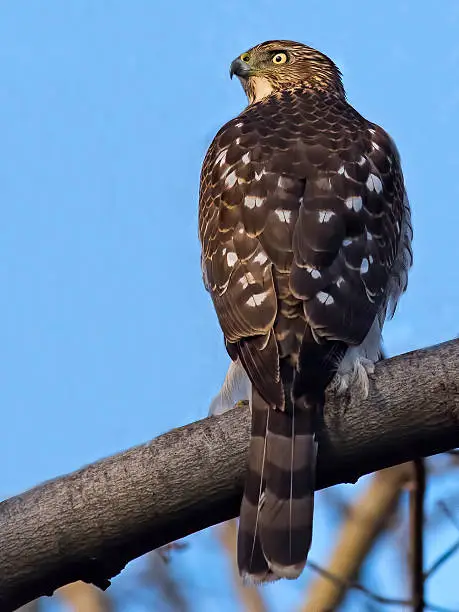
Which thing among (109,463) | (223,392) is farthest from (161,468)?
(223,392)

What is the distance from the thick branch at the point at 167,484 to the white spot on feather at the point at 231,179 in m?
1.51

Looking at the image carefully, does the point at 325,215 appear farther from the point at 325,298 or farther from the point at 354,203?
the point at 325,298

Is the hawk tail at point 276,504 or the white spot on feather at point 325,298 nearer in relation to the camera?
the hawk tail at point 276,504

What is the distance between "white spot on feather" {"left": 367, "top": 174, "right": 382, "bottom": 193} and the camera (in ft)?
15.1

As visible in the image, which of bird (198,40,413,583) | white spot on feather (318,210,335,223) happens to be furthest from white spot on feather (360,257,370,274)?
white spot on feather (318,210,335,223)

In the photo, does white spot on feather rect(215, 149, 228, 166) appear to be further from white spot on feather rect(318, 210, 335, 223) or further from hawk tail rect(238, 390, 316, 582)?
hawk tail rect(238, 390, 316, 582)

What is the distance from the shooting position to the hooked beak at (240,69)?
6535 millimetres

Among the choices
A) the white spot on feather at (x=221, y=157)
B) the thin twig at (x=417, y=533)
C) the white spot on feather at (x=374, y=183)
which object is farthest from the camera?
the white spot on feather at (x=221, y=157)

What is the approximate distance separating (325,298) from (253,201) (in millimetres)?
736

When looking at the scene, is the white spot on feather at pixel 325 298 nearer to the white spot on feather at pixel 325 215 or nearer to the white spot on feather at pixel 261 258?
the white spot on feather at pixel 261 258

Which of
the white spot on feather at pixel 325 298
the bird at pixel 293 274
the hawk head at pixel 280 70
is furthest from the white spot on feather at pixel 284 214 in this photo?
the hawk head at pixel 280 70

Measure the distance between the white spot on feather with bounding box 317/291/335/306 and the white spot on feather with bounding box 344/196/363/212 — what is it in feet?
2.06

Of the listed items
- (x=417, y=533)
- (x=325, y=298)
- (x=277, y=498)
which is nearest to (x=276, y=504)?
(x=277, y=498)

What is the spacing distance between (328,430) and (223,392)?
42.0 inches
